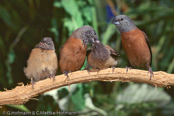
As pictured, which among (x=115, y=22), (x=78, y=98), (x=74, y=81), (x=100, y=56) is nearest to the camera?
(x=74, y=81)

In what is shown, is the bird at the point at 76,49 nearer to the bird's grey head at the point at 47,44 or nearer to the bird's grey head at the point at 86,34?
the bird's grey head at the point at 86,34

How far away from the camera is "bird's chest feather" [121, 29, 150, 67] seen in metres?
2.40

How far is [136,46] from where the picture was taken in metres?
2.42

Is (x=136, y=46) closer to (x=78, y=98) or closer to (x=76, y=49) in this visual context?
(x=76, y=49)

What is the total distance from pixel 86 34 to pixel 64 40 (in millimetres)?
1182

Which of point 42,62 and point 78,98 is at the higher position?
point 42,62

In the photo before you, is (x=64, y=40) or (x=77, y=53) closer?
(x=77, y=53)

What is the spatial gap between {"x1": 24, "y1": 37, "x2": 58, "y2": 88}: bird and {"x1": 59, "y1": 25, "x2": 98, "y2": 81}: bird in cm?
11

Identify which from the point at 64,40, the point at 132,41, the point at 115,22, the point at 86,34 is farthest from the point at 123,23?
the point at 64,40

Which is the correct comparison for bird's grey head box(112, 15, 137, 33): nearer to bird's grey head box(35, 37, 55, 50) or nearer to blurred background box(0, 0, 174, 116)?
bird's grey head box(35, 37, 55, 50)

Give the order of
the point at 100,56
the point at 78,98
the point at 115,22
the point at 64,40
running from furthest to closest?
the point at 64,40 → the point at 78,98 → the point at 115,22 → the point at 100,56

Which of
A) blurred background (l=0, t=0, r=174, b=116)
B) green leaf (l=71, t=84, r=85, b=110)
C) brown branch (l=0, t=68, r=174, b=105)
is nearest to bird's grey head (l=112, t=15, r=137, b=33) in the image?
brown branch (l=0, t=68, r=174, b=105)

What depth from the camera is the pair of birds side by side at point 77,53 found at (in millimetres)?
2162

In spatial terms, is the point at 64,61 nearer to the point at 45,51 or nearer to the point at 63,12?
the point at 45,51
